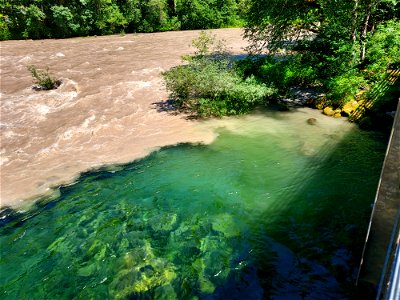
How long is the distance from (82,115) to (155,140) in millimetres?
3893

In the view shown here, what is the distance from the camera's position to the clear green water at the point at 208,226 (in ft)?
18.4

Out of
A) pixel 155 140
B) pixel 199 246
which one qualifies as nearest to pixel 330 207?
pixel 199 246

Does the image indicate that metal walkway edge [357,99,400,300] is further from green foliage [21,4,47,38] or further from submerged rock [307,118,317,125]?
green foliage [21,4,47,38]

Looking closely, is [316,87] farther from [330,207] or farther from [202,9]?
[202,9]

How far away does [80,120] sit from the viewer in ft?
40.1

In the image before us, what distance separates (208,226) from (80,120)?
300 inches

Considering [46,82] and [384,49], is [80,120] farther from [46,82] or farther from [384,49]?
[384,49]

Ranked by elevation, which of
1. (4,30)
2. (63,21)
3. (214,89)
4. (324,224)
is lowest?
(324,224)

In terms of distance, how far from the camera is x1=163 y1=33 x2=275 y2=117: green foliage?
38.5 ft

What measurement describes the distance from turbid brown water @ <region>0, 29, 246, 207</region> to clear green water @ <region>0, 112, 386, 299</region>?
0.91 metres

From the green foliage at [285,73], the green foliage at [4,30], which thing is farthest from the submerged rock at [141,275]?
the green foliage at [4,30]

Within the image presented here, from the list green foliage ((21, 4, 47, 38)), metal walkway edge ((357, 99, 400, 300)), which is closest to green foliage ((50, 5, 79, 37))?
green foliage ((21, 4, 47, 38))

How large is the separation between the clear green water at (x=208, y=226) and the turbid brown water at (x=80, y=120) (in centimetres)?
91

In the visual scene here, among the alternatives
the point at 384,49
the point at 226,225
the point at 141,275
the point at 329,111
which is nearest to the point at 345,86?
the point at 329,111
